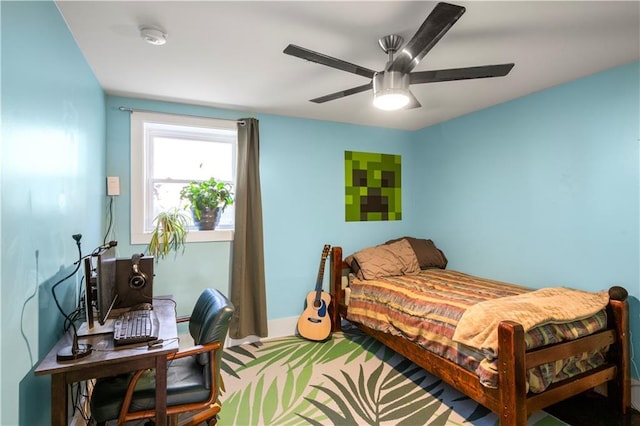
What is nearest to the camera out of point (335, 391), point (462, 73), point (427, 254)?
point (462, 73)

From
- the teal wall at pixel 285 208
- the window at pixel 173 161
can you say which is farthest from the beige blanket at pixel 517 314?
the window at pixel 173 161

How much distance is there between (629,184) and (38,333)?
3579 millimetres

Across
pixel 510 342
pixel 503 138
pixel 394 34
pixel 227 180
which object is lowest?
pixel 510 342

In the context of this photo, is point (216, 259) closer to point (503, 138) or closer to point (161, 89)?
point (161, 89)

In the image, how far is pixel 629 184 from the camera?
231 cm

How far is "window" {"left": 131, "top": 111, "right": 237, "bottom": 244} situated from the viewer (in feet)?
9.72

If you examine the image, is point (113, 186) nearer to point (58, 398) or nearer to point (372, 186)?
point (58, 398)

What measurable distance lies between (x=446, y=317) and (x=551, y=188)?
5.04ft

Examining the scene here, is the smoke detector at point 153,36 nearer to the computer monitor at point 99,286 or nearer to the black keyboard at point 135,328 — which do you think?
the computer monitor at point 99,286

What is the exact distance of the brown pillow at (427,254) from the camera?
12.3ft

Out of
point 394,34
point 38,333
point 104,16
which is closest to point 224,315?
point 38,333

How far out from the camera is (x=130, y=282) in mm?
2078

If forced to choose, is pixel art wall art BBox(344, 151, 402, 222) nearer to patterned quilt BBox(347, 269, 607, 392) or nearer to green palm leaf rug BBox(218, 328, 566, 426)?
patterned quilt BBox(347, 269, 607, 392)

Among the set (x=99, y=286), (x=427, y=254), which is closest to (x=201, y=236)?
(x=99, y=286)
